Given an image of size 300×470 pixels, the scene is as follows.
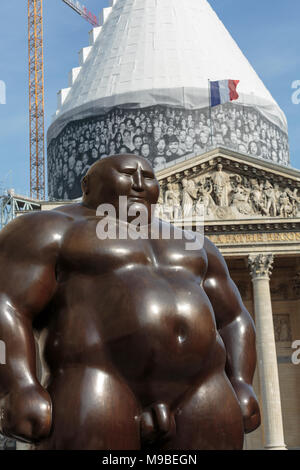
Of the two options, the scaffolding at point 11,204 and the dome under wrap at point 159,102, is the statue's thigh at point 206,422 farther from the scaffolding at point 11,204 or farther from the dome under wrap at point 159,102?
the dome under wrap at point 159,102

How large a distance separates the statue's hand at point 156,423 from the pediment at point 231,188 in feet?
71.5

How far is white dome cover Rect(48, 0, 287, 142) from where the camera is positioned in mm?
36188

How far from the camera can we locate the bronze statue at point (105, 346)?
10.9 feet

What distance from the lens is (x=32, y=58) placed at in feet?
167

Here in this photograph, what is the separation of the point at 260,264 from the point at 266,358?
312 cm

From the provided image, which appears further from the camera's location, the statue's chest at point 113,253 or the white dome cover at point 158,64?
the white dome cover at point 158,64

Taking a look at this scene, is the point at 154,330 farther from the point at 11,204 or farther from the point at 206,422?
the point at 11,204

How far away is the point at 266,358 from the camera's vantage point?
2408 cm

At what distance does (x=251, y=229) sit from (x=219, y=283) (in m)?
21.5

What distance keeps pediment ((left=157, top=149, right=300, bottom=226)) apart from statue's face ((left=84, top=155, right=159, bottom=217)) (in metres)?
21.3

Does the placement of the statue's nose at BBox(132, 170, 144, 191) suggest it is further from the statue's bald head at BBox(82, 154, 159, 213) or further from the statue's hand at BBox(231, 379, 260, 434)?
the statue's hand at BBox(231, 379, 260, 434)

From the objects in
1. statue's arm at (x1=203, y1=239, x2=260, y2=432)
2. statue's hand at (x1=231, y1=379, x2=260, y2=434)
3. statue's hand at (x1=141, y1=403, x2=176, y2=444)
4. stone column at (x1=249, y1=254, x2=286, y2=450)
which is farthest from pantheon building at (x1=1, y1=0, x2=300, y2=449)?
statue's hand at (x1=141, y1=403, x2=176, y2=444)

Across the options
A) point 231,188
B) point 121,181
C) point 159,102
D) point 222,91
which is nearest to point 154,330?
point 121,181
